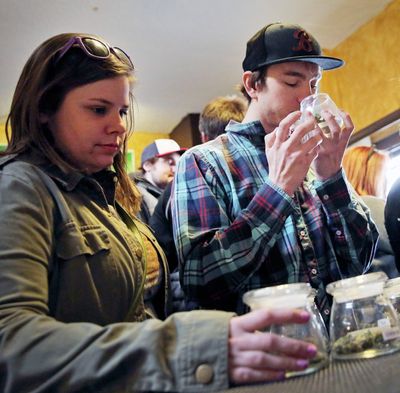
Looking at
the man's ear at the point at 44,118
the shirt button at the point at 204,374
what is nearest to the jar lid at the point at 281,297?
the shirt button at the point at 204,374

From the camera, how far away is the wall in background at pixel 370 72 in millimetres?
2568

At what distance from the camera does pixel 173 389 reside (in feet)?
1.48

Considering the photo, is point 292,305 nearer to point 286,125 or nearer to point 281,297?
point 281,297

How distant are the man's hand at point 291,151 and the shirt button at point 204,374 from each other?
0.48 m

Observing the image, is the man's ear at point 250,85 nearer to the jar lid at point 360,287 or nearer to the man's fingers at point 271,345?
the jar lid at point 360,287

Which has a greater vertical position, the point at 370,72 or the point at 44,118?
the point at 370,72

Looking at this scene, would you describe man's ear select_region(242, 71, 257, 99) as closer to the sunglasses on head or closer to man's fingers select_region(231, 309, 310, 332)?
the sunglasses on head

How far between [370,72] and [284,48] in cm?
186

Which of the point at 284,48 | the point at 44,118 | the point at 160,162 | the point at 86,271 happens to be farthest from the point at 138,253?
the point at 160,162

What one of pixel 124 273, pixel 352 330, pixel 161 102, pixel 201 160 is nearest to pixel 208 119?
pixel 201 160

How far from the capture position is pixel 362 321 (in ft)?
1.89

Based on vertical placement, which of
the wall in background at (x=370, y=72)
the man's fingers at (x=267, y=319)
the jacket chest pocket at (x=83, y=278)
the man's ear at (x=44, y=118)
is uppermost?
the wall in background at (x=370, y=72)

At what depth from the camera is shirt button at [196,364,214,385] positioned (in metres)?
0.45

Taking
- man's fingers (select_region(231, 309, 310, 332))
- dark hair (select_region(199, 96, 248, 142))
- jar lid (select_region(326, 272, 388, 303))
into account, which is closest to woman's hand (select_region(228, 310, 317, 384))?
man's fingers (select_region(231, 309, 310, 332))
